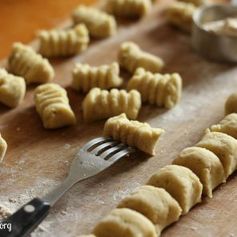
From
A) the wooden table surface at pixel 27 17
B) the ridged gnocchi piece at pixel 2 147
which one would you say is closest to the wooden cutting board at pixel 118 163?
the ridged gnocchi piece at pixel 2 147

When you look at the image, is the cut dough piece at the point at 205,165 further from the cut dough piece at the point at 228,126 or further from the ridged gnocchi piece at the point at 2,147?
the ridged gnocchi piece at the point at 2,147

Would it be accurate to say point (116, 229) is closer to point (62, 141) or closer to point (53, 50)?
point (62, 141)

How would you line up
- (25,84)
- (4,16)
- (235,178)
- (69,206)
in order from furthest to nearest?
(4,16) → (25,84) → (235,178) → (69,206)

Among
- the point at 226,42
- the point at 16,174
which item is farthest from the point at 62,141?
the point at 226,42

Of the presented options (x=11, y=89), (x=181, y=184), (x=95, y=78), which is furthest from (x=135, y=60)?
(x=181, y=184)

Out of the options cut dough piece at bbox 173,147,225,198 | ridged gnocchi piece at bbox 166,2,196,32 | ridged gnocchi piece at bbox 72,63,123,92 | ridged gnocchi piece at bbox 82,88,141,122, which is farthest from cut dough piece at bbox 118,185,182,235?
ridged gnocchi piece at bbox 166,2,196,32

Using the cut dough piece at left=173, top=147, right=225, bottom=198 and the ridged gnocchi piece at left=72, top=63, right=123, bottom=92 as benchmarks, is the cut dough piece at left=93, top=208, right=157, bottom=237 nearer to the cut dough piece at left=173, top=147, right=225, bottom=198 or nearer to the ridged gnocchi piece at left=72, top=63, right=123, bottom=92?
the cut dough piece at left=173, top=147, right=225, bottom=198
